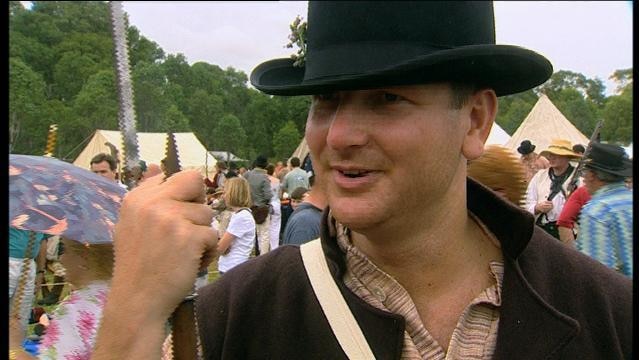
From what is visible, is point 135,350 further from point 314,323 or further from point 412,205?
point 412,205

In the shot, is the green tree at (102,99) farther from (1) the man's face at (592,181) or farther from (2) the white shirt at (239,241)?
(1) the man's face at (592,181)

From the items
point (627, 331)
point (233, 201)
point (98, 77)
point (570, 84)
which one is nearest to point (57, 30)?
point (233, 201)

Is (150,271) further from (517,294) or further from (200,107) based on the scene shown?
(200,107)

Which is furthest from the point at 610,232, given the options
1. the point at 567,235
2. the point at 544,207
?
the point at 544,207

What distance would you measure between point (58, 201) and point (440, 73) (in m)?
0.99

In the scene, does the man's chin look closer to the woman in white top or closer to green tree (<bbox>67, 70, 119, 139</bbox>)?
green tree (<bbox>67, 70, 119, 139</bbox>)

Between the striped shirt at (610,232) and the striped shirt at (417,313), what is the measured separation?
2280 mm

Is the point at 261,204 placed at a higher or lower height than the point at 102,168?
lower

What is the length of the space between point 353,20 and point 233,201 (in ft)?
15.9

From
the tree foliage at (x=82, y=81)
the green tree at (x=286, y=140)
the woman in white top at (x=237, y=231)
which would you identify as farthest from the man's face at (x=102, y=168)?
the green tree at (x=286, y=140)

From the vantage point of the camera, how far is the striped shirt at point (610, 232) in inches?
152

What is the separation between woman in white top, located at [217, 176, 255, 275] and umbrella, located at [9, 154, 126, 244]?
14.8ft

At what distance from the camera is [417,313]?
1.84 meters
